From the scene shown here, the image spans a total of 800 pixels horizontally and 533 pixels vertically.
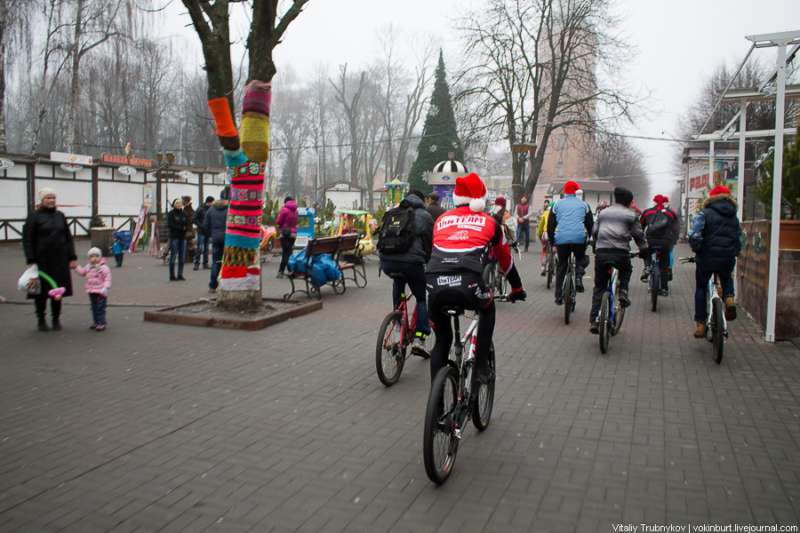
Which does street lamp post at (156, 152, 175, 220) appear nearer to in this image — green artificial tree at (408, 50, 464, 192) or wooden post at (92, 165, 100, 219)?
wooden post at (92, 165, 100, 219)

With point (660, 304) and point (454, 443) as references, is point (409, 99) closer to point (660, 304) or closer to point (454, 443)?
point (660, 304)

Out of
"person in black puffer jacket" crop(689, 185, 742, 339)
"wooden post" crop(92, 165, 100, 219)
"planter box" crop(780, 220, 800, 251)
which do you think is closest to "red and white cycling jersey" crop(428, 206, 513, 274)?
"person in black puffer jacket" crop(689, 185, 742, 339)

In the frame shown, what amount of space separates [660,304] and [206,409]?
29.8ft

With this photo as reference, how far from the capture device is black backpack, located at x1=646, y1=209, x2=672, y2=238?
12219 mm

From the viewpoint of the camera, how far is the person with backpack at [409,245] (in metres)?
7.14

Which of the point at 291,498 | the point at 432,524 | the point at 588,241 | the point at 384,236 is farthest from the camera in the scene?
the point at 588,241

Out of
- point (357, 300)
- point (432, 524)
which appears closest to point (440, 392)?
point (432, 524)

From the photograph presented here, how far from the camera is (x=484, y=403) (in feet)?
17.5

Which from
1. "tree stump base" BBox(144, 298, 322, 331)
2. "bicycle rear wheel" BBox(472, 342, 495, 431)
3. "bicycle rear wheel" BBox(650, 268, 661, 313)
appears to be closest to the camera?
"bicycle rear wheel" BBox(472, 342, 495, 431)

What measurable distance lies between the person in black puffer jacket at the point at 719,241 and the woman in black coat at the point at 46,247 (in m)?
7.55

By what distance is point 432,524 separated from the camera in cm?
375

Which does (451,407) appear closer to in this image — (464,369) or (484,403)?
(464,369)

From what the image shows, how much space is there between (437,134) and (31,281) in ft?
173

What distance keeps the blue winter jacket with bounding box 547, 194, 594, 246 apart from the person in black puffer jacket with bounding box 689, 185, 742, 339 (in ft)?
7.04
